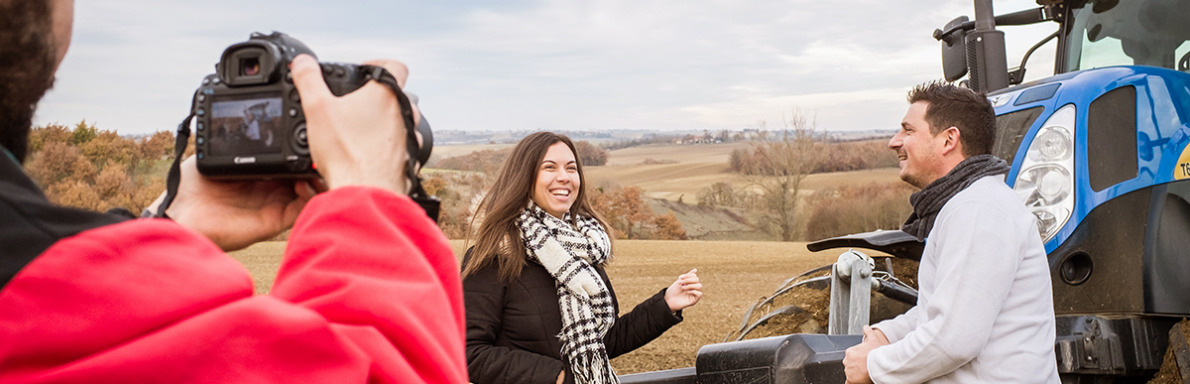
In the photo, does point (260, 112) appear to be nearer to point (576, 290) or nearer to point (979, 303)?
point (979, 303)

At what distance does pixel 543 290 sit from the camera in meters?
3.56

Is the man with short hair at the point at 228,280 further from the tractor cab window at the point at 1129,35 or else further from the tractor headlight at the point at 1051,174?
the tractor cab window at the point at 1129,35

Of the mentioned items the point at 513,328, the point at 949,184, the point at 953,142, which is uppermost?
the point at 953,142

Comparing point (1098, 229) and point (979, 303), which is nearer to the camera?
point (979, 303)

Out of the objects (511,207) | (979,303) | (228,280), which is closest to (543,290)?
(511,207)

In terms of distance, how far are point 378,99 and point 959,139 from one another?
243 centimetres

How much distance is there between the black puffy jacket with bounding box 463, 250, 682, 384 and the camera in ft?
10.9

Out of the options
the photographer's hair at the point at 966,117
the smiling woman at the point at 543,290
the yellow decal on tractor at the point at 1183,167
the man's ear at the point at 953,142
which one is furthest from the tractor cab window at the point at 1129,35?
the smiling woman at the point at 543,290

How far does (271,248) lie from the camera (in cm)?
2019

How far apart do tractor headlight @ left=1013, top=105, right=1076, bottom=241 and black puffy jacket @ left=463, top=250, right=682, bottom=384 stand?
6.31 ft

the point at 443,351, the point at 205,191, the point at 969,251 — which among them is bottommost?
the point at 969,251

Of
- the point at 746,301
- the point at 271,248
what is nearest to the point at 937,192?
the point at 746,301

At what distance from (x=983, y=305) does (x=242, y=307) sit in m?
2.17

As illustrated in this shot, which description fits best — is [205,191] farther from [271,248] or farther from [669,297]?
[271,248]
